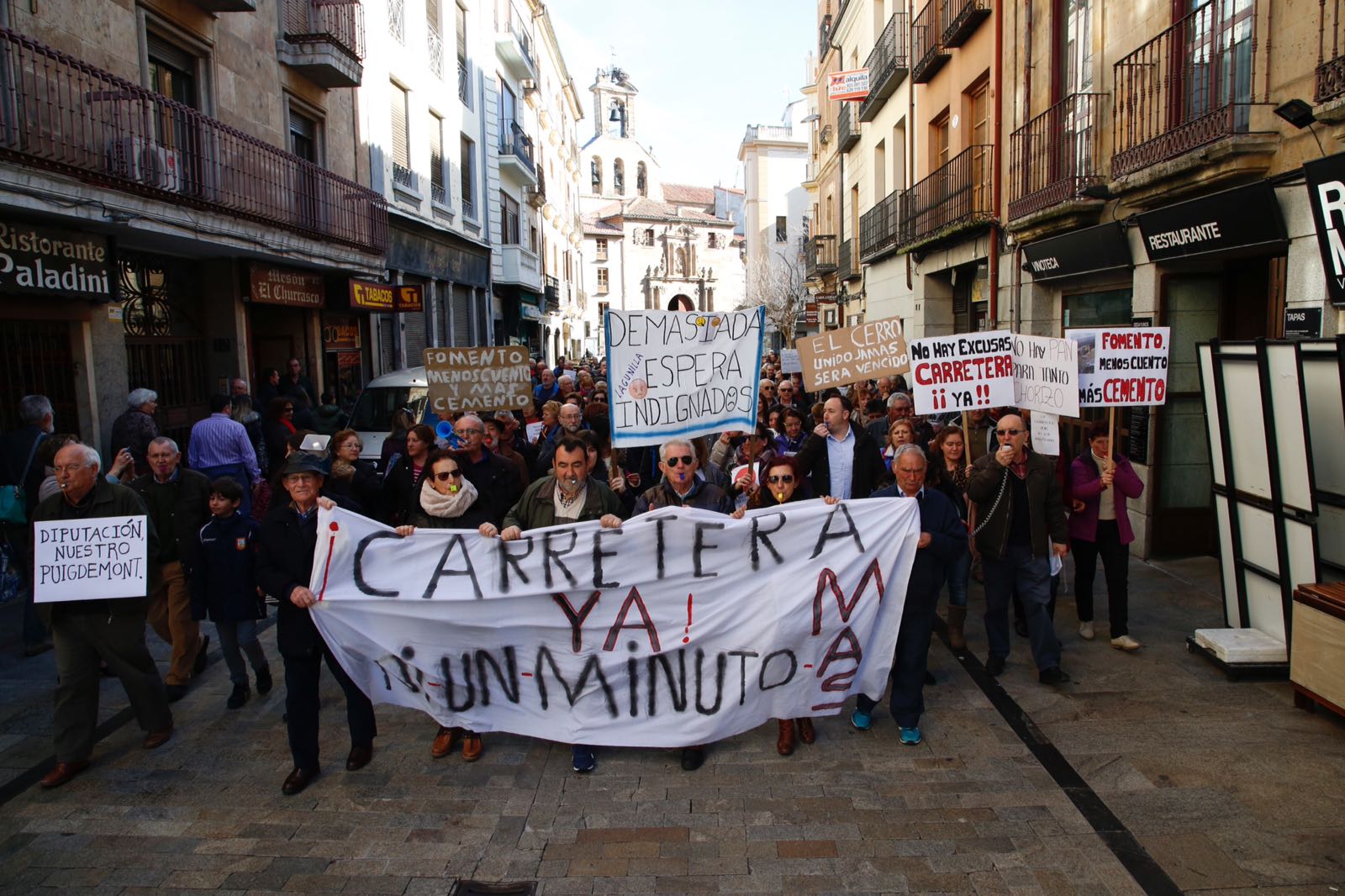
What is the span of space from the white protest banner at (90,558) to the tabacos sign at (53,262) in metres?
4.98

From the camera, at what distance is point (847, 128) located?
78.8 ft

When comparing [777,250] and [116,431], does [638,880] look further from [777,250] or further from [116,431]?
[777,250]

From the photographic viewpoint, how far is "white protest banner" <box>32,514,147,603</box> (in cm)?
462

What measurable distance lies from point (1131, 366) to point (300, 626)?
5.96m

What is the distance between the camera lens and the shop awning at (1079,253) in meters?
9.13

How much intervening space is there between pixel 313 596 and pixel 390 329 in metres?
16.4

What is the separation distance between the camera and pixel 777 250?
52.0 m

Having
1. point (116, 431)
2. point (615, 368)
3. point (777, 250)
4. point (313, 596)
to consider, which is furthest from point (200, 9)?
point (777, 250)

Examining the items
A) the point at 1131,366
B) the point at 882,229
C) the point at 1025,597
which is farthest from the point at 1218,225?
the point at 882,229

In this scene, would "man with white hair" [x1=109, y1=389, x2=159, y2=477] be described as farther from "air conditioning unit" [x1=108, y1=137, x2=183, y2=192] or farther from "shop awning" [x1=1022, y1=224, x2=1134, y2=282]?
"shop awning" [x1=1022, y1=224, x2=1134, y2=282]

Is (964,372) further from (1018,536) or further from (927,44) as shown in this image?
(927,44)

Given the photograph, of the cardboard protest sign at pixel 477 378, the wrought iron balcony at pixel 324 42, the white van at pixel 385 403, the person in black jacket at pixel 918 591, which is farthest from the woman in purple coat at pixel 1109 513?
the wrought iron balcony at pixel 324 42

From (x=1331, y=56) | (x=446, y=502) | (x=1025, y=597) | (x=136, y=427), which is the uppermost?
(x=1331, y=56)

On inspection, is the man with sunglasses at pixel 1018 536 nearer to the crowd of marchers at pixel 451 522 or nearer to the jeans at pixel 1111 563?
the crowd of marchers at pixel 451 522
